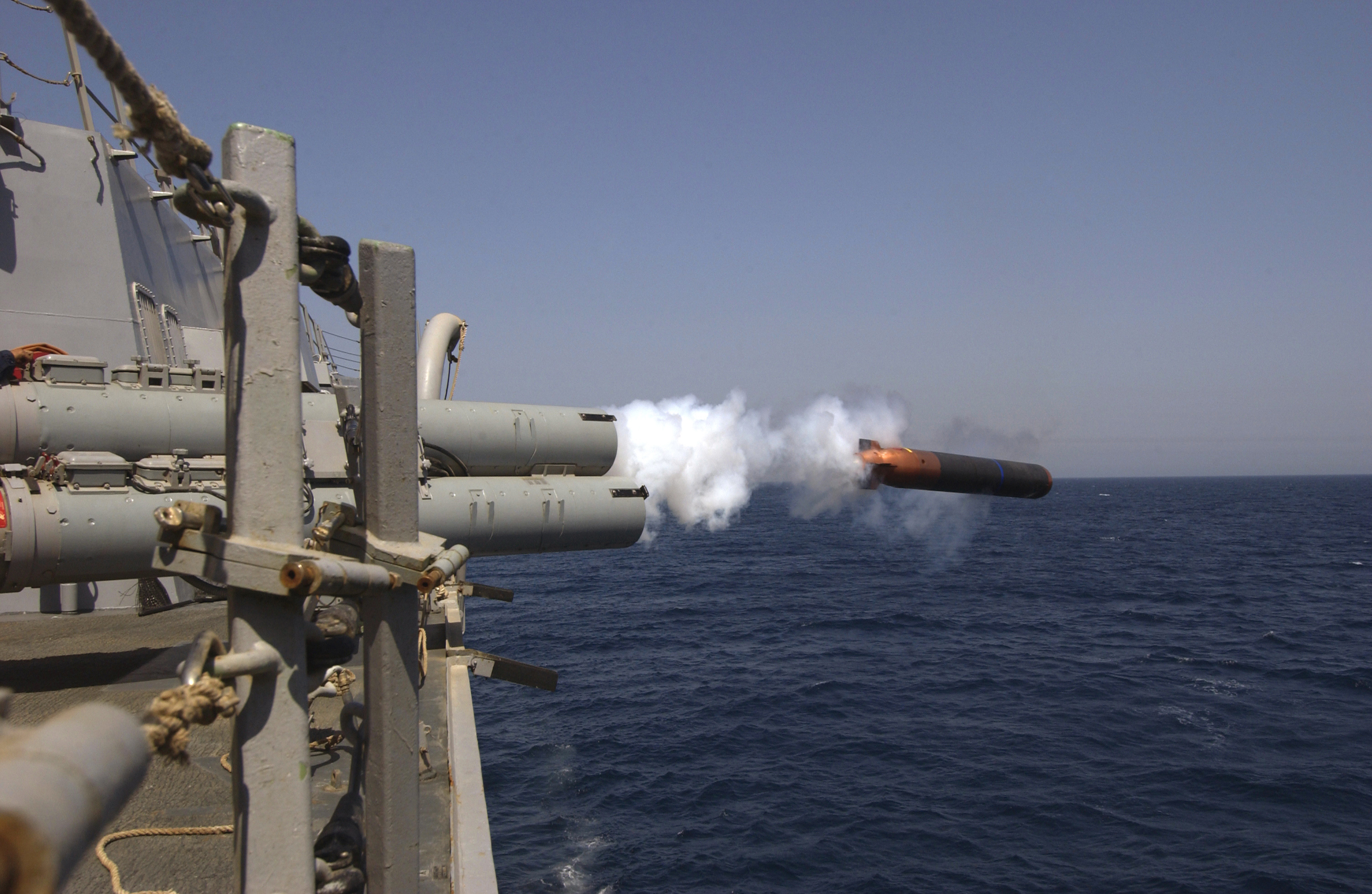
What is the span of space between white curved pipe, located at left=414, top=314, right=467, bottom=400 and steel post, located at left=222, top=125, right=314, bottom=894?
968cm

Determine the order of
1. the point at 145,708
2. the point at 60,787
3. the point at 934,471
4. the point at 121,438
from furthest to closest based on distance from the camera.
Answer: the point at 934,471 < the point at 121,438 < the point at 145,708 < the point at 60,787

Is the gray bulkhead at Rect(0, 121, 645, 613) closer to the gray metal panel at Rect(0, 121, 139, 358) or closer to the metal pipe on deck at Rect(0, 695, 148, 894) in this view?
the gray metal panel at Rect(0, 121, 139, 358)

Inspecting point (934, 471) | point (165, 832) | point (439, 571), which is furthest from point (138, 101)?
point (934, 471)

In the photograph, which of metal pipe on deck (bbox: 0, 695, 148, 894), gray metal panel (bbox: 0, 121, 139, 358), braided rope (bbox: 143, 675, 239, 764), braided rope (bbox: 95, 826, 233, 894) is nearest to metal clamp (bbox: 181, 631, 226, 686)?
braided rope (bbox: 143, 675, 239, 764)

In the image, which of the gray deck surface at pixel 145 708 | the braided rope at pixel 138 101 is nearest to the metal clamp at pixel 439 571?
the gray deck surface at pixel 145 708

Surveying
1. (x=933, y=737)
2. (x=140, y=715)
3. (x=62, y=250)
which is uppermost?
(x=62, y=250)

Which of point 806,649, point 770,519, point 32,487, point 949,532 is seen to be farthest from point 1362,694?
point 770,519

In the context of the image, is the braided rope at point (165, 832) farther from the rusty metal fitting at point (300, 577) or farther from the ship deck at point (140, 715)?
the rusty metal fitting at point (300, 577)

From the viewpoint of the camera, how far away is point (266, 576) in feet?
10.0

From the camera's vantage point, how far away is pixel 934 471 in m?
15.6

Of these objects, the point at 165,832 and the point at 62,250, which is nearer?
the point at 165,832

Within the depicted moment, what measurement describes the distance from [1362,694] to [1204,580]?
2258cm

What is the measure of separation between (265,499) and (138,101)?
138cm

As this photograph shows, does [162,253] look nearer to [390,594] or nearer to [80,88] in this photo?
[80,88]
